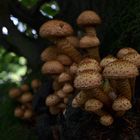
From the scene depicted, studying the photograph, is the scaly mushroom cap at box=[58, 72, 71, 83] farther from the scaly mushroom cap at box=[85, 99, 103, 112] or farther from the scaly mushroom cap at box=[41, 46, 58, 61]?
the scaly mushroom cap at box=[85, 99, 103, 112]

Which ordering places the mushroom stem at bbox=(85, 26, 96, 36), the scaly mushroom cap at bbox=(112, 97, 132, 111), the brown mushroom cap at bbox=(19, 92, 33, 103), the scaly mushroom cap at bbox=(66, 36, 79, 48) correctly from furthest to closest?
the brown mushroom cap at bbox=(19, 92, 33, 103) < the scaly mushroom cap at bbox=(66, 36, 79, 48) < the mushroom stem at bbox=(85, 26, 96, 36) < the scaly mushroom cap at bbox=(112, 97, 132, 111)

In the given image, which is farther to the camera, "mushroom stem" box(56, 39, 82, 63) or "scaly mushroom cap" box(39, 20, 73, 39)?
"mushroom stem" box(56, 39, 82, 63)

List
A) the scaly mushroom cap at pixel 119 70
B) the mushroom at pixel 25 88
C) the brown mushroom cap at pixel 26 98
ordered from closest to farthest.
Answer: the scaly mushroom cap at pixel 119 70, the brown mushroom cap at pixel 26 98, the mushroom at pixel 25 88

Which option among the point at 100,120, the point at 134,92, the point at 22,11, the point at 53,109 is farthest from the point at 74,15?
the point at 100,120

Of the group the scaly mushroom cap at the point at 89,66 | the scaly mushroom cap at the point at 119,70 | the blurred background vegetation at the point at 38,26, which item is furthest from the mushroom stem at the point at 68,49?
the scaly mushroom cap at the point at 119,70

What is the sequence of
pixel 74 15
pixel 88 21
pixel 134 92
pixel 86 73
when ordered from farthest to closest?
pixel 74 15 → pixel 88 21 → pixel 134 92 → pixel 86 73

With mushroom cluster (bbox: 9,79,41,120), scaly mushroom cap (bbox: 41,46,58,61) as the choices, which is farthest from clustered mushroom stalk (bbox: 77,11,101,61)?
mushroom cluster (bbox: 9,79,41,120)

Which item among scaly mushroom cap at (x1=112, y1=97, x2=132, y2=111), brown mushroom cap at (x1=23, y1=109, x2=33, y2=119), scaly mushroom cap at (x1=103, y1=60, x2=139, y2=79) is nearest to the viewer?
Answer: scaly mushroom cap at (x1=103, y1=60, x2=139, y2=79)

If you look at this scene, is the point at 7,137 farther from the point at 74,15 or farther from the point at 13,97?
the point at 74,15

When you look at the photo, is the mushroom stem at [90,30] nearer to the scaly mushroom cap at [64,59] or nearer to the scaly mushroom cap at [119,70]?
the scaly mushroom cap at [64,59]
